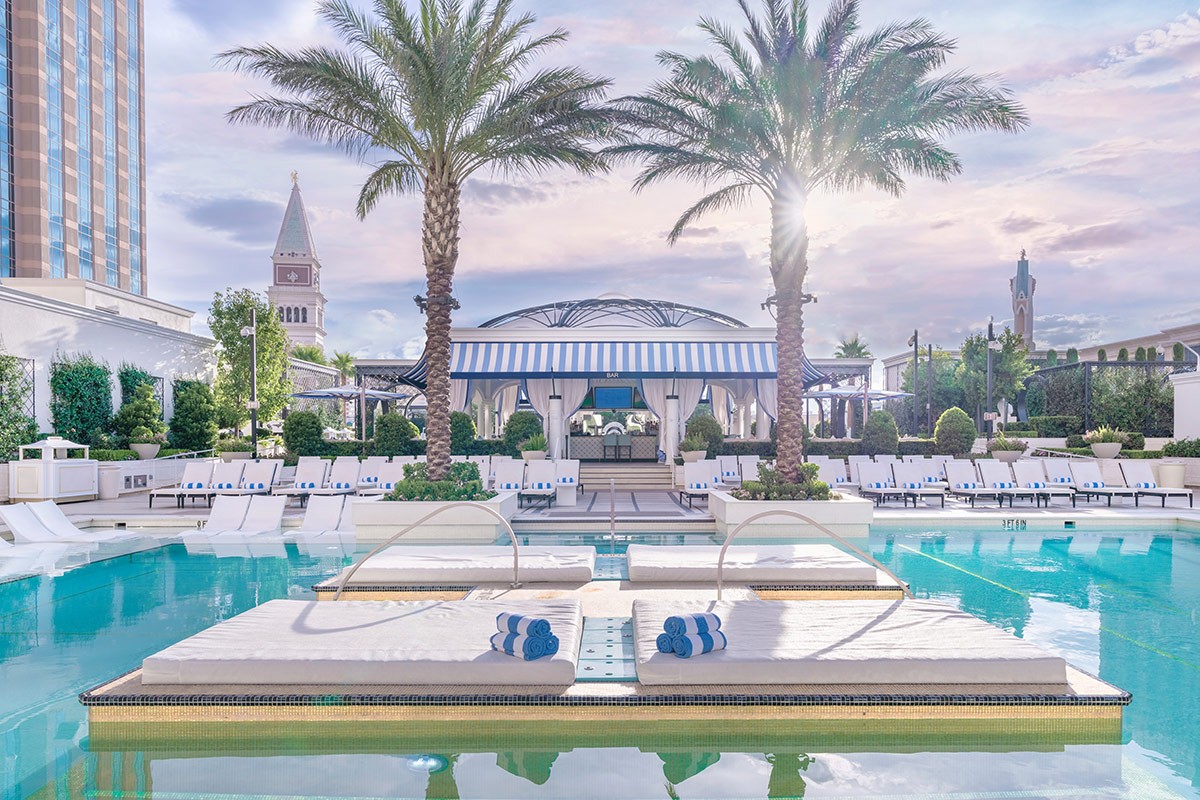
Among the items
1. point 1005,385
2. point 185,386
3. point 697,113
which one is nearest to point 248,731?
point 697,113

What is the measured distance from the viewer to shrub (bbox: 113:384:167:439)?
71.2 ft

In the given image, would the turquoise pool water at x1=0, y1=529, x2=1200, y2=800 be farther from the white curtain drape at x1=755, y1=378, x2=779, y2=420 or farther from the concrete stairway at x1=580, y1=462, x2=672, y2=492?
the white curtain drape at x1=755, y1=378, x2=779, y2=420

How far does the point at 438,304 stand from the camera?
1323 cm

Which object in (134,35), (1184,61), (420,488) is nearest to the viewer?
(420,488)

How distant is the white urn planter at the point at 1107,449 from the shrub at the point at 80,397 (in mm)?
27521

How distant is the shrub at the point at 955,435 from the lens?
21.0 m

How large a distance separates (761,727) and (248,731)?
3173mm

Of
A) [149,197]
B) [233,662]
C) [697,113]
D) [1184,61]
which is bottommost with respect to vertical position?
[233,662]

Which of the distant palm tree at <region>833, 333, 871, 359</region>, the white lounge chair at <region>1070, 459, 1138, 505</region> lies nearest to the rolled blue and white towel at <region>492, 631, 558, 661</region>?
the white lounge chair at <region>1070, 459, 1138, 505</region>

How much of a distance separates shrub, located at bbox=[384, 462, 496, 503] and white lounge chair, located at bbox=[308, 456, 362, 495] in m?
3.82

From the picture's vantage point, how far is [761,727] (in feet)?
15.5

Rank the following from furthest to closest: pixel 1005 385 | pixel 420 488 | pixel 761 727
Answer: pixel 1005 385
pixel 420 488
pixel 761 727

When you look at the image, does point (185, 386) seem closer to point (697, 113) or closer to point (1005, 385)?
point (697, 113)

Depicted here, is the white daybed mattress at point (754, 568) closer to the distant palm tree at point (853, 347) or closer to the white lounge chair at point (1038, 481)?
the white lounge chair at point (1038, 481)
